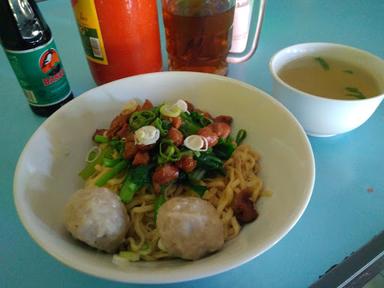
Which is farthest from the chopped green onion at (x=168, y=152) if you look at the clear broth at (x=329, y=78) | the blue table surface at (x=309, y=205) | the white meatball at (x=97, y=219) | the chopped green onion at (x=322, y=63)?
the chopped green onion at (x=322, y=63)

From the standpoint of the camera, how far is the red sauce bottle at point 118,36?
0.90 metres

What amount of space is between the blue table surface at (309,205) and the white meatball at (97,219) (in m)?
0.11

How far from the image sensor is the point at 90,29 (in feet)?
3.05

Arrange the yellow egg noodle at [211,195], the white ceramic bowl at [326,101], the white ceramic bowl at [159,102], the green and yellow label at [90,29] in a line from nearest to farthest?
the white ceramic bowl at [159,102], the yellow egg noodle at [211,195], the white ceramic bowl at [326,101], the green and yellow label at [90,29]

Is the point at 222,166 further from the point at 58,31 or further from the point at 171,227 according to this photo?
the point at 58,31

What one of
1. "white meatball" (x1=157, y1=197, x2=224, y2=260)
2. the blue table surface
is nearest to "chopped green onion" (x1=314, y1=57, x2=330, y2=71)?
the blue table surface

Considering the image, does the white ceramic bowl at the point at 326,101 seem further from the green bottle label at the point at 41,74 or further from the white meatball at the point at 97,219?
the green bottle label at the point at 41,74

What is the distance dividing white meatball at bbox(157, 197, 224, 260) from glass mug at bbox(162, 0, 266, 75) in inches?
22.7

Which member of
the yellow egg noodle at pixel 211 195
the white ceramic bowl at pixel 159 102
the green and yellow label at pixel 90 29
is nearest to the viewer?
the white ceramic bowl at pixel 159 102

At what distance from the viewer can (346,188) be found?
826mm

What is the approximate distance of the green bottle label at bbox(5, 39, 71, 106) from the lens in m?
0.87

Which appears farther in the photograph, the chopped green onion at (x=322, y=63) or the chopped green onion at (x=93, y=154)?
the chopped green onion at (x=322, y=63)

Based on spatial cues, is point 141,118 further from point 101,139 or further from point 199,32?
point 199,32

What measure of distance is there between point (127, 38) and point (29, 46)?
26 cm
